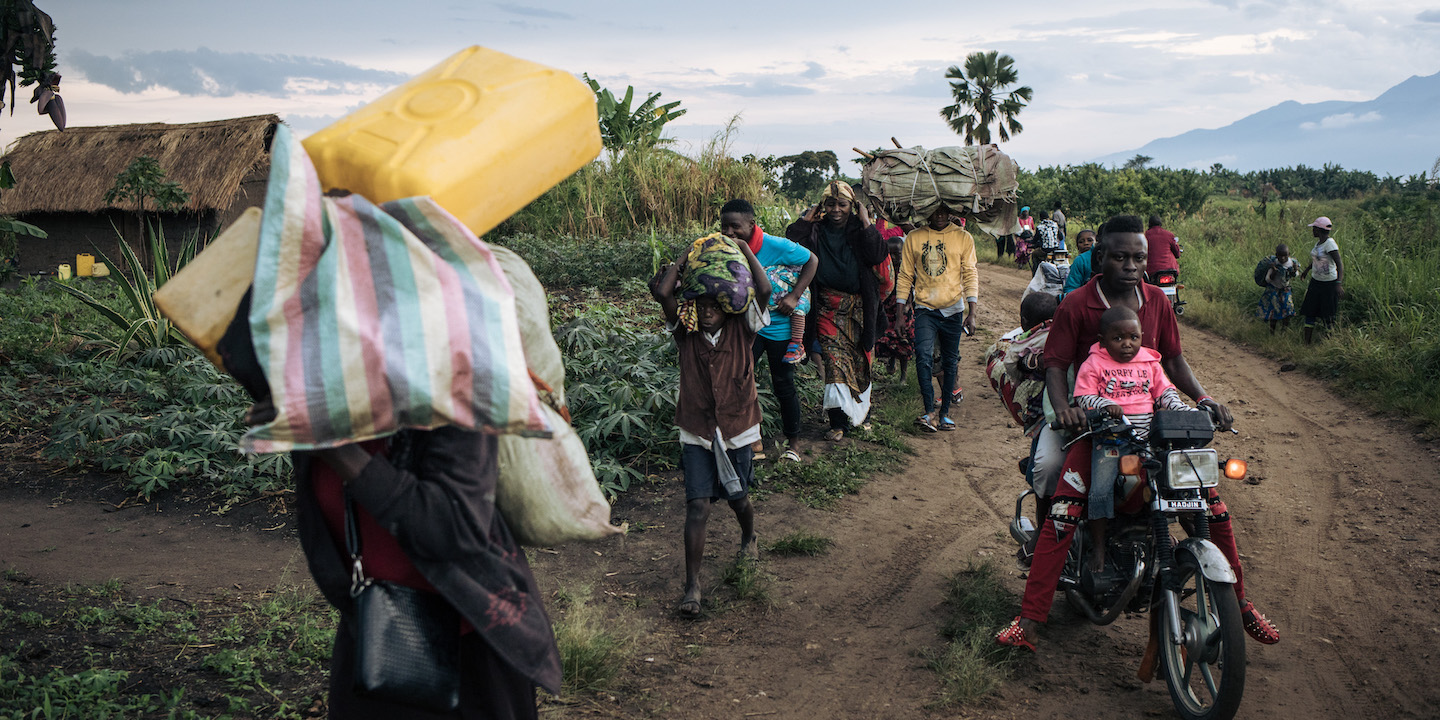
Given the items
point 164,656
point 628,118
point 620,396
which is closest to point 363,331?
point 164,656

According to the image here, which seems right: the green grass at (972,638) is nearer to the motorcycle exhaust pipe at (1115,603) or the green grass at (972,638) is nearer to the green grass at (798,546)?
the motorcycle exhaust pipe at (1115,603)

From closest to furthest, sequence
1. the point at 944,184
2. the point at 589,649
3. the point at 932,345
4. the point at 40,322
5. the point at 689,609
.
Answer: the point at 589,649, the point at 689,609, the point at 932,345, the point at 944,184, the point at 40,322

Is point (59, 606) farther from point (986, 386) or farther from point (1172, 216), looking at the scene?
point (1172, 216)

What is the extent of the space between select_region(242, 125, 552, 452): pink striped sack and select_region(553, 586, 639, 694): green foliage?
2.13 meters

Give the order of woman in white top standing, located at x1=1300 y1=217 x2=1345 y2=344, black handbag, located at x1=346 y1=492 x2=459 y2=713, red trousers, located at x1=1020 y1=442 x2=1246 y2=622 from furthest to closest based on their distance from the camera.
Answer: woman in white top standing, located at x1=1300 y1=217 x2=1345 y2=344 → red trousers, located at x1=1020 y1=442 x2=1246 y2=622 → black handbag, located at x1=346 y1=492 x2=459 y2=713

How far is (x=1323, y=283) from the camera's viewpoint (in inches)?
419

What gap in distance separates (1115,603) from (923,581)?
49.9 inches

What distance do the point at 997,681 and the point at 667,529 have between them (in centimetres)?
240

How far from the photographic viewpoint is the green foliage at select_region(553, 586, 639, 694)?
3.66 m

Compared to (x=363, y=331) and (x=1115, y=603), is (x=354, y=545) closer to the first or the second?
(x=363, y=331)

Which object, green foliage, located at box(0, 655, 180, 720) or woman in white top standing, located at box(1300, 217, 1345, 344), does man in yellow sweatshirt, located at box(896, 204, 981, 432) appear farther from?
green foliage, located at box(0, 655, 180, 720)

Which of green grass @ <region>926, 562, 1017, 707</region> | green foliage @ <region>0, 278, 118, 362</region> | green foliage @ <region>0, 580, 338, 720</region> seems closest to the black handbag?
green foliage @ <region>0, 580, 338, 720</region>

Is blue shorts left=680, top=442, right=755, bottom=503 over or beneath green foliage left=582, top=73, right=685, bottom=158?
beneath

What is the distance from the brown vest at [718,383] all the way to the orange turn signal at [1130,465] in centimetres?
180
